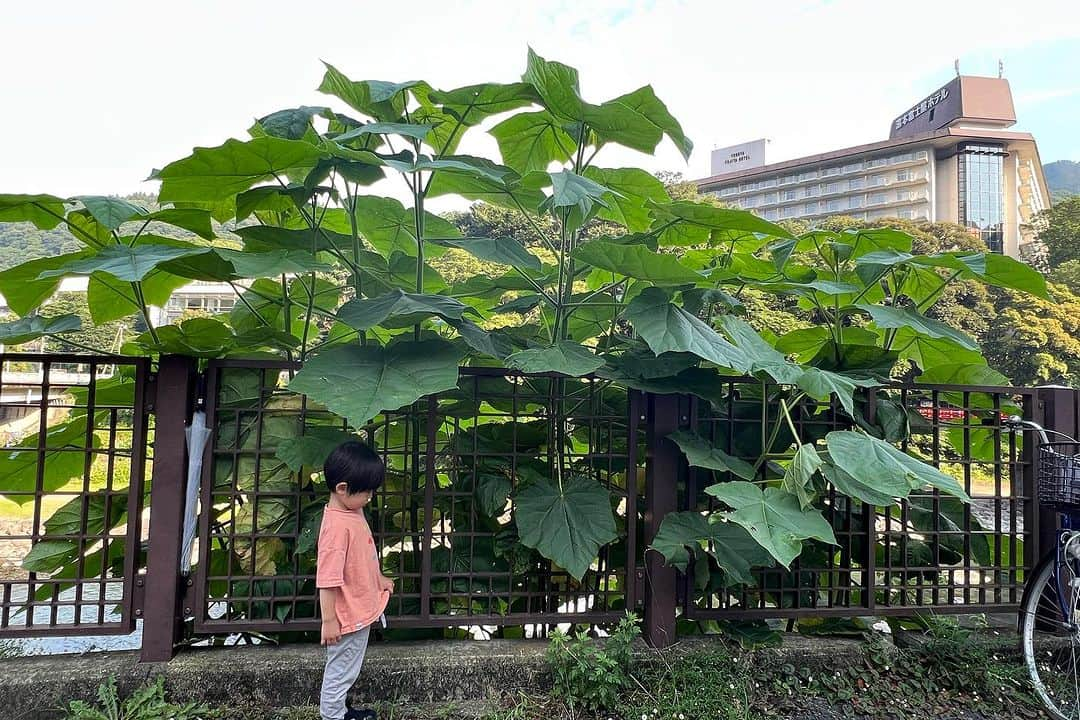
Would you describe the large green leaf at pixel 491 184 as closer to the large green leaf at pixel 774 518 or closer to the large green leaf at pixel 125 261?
the large green leaf at pixel 125 261

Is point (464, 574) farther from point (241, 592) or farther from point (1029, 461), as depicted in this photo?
point (1029, 461)

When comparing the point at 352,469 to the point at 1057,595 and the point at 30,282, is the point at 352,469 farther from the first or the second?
the point at 1057,595

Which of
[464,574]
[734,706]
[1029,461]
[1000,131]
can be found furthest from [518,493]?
[1000,131]

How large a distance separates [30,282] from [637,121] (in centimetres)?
178

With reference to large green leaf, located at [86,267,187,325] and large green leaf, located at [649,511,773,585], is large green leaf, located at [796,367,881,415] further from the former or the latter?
large green leaf, located at [86,267,187,325]

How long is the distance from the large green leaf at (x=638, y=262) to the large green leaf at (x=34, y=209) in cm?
142

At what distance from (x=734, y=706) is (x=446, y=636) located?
97 cm

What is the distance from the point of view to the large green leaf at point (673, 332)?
1.59 m

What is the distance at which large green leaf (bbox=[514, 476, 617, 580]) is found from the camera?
1.77m

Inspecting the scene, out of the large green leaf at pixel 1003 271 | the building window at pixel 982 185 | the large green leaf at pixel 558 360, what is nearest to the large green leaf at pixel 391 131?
the large green leaf at pixel 558 360

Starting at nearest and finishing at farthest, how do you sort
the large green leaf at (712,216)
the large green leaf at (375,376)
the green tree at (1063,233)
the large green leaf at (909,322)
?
the large green leaf at (375,376) → the large green leaf at (712,216) → the large green leaf at (909,322) → the green tree at (1063,233)

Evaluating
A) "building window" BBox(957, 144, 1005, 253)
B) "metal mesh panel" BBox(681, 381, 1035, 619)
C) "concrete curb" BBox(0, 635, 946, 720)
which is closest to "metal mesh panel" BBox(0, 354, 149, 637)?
"concrete curb" BBox(0, 635, 946, 720)

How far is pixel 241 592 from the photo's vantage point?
1977 millimetres

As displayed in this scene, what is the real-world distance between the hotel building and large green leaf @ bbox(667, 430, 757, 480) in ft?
121
